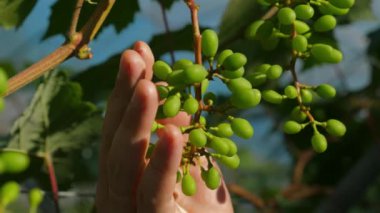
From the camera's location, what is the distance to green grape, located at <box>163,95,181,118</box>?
46cm

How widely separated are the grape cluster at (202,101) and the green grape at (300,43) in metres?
0.08

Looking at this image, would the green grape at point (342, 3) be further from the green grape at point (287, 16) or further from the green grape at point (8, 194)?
the green grape at point (8, 194)

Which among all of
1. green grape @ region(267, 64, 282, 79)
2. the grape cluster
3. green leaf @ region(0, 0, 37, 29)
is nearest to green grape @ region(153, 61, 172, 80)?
the grape cluster

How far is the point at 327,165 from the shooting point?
1559 mm

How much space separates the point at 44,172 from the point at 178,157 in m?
0.49

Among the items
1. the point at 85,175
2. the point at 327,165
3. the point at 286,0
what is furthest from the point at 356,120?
the point at 286,0

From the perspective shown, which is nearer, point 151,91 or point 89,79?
point 151,91

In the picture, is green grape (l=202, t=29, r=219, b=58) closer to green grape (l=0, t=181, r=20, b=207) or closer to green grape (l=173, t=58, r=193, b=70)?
green grape (l=173, t=58, r=193, b=70)

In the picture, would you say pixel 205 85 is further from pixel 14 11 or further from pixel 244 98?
pixel 14 11

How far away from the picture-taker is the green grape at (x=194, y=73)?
0.45 meters

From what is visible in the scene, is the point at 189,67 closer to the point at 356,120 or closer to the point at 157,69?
the point at 157,69

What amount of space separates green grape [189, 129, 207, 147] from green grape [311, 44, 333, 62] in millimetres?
150

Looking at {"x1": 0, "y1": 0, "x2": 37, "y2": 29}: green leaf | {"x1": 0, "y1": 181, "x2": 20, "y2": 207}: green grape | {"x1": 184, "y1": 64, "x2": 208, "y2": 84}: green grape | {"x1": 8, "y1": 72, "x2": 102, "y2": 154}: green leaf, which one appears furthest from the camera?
{"x1": 8, "y1": 72, "x2": 102, "y2": 154}: green leaf

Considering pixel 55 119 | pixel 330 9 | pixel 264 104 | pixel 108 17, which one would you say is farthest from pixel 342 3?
pixel 264 104
